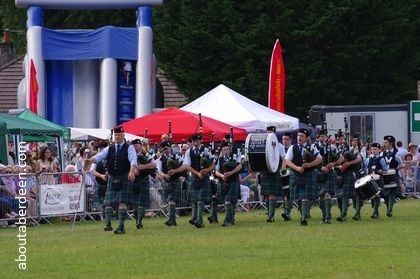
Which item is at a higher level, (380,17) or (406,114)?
(380,17)

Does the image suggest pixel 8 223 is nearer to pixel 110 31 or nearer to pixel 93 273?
pixel 93 273

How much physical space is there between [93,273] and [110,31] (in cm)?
2087

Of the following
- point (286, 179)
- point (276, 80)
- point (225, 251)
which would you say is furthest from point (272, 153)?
point (276, 80)

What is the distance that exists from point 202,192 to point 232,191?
0.54m

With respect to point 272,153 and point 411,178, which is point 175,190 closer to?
point 272,153

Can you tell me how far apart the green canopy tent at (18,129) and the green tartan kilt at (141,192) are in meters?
3.98

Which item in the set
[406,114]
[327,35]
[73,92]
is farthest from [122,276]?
[327,35]

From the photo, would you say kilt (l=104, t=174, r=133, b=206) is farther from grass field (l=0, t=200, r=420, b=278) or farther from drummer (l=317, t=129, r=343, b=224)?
drummer (l=317, t=129, r=343, b=224)

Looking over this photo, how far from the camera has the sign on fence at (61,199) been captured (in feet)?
64.3

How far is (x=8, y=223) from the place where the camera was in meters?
19.2

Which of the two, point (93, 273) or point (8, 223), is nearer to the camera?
point (93, 273)

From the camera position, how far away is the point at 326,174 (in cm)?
1856

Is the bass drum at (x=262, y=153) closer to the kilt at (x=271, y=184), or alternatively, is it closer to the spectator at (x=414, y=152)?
the kilt at (x=271, y=184)

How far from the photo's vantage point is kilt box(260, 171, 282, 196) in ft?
62.1
